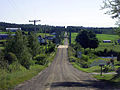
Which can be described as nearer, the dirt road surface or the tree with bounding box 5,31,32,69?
the dirt road surface

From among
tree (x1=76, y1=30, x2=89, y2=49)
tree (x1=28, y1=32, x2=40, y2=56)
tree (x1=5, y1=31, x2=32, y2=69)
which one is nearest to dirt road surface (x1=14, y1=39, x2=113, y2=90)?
tree (x1=5, y1=31, x2=32, y2=69)

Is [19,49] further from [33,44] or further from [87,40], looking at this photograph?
[87,40]

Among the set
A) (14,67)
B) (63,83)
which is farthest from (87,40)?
(63,83)

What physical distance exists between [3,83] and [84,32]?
76856mm

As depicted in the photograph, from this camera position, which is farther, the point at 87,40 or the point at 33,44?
the point at 87,40

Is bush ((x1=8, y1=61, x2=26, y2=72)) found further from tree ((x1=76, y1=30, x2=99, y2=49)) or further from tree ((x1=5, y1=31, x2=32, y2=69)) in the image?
tree ((x1=76, y1=30, x2=99, y2=49))

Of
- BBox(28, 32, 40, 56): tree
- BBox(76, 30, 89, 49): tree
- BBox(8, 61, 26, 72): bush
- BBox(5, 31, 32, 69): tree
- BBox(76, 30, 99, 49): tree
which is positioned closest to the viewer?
BBox(8, 61, 26, 72): bush

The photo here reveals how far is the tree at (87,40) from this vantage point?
290 feet

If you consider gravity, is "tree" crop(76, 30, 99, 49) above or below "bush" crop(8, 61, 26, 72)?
below

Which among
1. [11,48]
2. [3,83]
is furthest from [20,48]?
[3,83]

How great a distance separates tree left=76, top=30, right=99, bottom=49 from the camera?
8829 cm

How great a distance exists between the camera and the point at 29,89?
12875 millimetres

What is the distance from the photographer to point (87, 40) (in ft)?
294

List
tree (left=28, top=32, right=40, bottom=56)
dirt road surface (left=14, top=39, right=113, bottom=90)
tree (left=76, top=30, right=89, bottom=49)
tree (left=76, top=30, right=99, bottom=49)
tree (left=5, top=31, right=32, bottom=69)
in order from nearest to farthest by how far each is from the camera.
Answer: dirt road surface (left=14, top=39, right=113, bottom=90) < tree (left=5, top=31, right=32, bottom=69) < tree (left=28, top=32, right=40, bottom=56) < tree (left=76, top=30, right=99, bottom=49) < tree (left=76, top=30, right=89, bottom=49)
